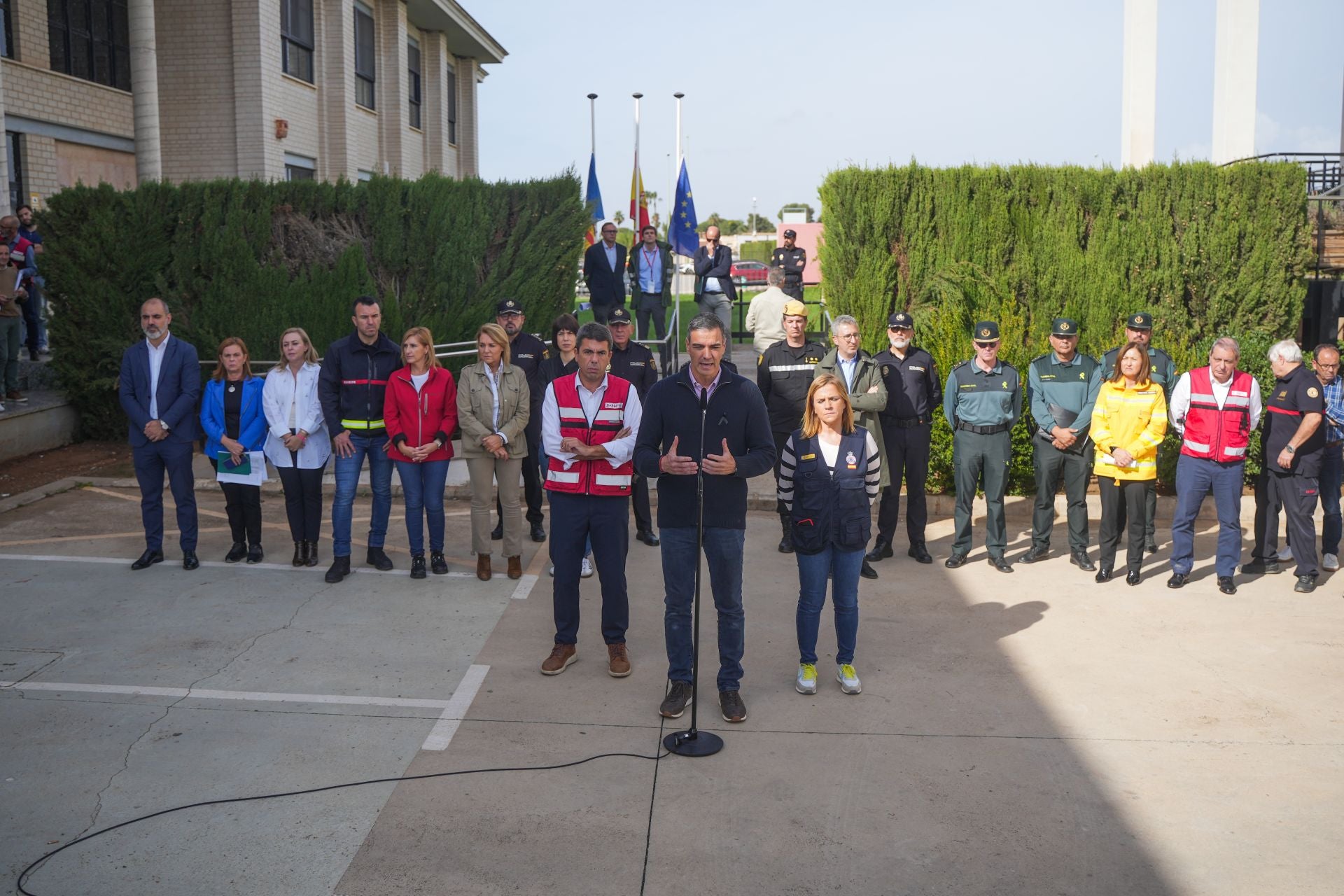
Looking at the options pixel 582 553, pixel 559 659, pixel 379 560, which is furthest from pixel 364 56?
pixel 559 659

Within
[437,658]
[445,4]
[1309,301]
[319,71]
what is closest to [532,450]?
[437,658]

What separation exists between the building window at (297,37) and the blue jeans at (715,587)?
1853 cm

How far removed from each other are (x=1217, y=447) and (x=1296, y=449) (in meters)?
0.69

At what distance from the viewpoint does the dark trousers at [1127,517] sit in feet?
30.1

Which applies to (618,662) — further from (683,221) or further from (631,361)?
(683,221)

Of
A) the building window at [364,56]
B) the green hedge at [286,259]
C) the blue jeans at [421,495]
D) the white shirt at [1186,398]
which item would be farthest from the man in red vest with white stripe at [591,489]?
the building window at [364,56]

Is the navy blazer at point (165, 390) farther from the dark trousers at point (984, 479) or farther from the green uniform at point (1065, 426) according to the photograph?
the green uniform at point (1065, 426)

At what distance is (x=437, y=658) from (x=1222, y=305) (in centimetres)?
1001

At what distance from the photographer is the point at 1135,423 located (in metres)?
9.09

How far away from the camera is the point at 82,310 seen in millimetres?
14414

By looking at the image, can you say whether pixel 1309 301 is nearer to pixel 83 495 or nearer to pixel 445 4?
pixel 83 495

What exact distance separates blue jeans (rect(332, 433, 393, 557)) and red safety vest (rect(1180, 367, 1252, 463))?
246 inches

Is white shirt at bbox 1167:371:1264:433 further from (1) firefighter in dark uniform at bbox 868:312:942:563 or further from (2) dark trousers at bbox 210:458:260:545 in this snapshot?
(2) dark trousers at bbox 210:458:260:545

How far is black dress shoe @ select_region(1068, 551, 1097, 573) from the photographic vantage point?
376 inches
